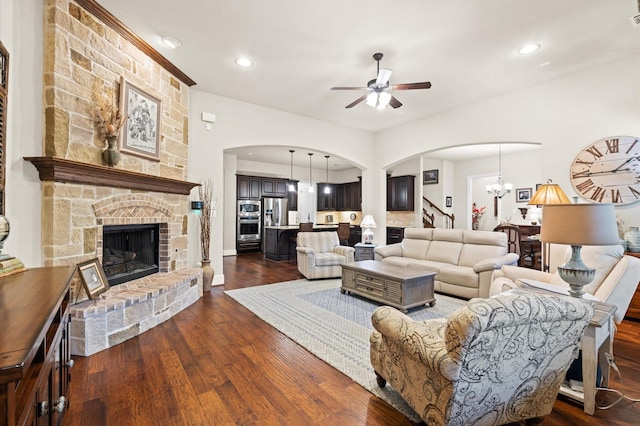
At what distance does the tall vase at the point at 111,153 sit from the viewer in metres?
3.01

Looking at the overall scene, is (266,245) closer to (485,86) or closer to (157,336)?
(157,336)

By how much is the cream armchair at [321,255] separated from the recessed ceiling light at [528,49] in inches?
149

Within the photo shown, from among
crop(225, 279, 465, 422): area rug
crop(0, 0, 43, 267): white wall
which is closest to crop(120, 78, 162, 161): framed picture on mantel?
crop(0, 0, 43, 267): white wall

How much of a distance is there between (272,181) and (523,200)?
290 inches

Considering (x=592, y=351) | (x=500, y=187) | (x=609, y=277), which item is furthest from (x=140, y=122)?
(x=500, y=187)

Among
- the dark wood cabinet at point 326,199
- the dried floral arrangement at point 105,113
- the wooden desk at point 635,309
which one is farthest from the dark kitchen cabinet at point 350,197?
the dried floral arrangement at point 105,113

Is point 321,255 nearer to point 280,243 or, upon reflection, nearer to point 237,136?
point 280,243

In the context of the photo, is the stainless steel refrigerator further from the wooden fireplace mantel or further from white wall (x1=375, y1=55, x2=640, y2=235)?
white wall (x1=375, y1=55, x2=640, y2=235)

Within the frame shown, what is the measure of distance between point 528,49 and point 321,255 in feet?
13.8

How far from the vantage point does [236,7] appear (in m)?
2.79

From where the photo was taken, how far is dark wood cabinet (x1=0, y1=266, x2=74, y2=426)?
734 mm

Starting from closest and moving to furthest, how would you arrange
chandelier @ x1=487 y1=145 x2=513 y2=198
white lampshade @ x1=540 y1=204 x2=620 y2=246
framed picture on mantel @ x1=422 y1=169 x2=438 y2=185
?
white lampshade @ x1=540 y1=204 x2=620 y2=246 < chandelier @ x1=487 y1=145 x2=513 y2=198 < framed picture on mantel @ x1=422 y1=169 x2=438 y2=185

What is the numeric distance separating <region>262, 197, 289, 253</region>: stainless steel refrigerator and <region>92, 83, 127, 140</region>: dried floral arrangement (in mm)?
6113

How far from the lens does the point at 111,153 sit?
3.02 m
